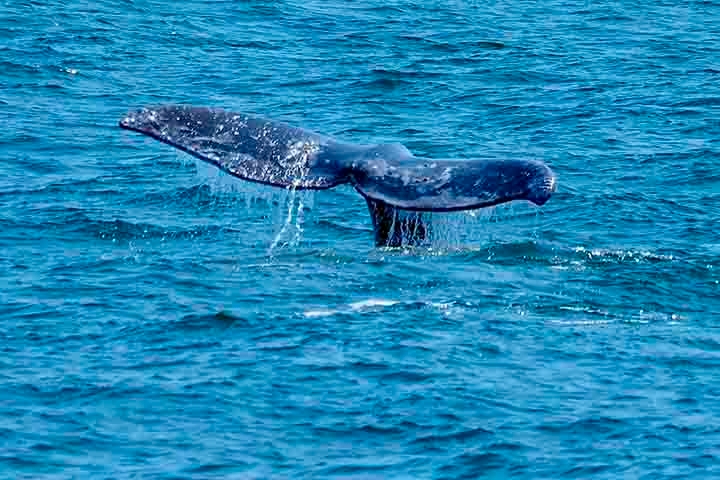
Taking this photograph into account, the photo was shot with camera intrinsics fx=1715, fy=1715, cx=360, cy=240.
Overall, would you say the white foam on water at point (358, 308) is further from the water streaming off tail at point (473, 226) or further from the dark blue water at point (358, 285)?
the water streaming off tail at point (473, 226)

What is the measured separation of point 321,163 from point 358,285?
2.65 m

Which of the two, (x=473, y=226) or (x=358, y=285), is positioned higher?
(x=358, y=285)

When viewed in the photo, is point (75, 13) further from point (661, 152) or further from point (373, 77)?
point (661, 152)

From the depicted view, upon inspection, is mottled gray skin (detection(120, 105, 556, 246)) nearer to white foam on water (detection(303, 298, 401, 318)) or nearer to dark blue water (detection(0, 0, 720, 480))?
dark blue water (detection(0, 0, 720, 480))

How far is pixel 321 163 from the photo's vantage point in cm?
1432

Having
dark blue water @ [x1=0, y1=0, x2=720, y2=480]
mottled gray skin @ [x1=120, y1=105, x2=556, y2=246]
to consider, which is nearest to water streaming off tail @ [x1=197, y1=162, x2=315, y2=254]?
dark blue water @ [x1=0, y1=0, x2=720, y2=480]

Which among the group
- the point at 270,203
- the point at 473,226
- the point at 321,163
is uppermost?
the point at 321,163

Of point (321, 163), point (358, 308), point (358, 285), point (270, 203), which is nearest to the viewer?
point (321, 163)

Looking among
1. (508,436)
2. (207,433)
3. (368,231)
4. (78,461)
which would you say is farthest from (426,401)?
(368,231)

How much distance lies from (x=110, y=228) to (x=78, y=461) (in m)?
7.33

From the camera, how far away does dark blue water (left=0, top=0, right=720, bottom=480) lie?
1275 centimetres

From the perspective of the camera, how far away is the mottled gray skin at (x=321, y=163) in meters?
13.3

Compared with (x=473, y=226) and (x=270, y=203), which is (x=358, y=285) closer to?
(x=270, y=203)

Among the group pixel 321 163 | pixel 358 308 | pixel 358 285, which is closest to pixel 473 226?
pixel 358 285
